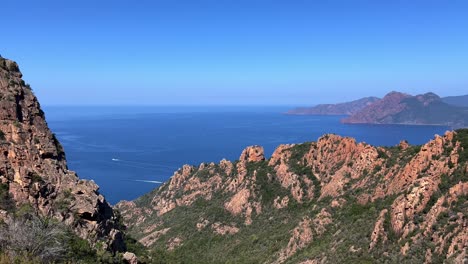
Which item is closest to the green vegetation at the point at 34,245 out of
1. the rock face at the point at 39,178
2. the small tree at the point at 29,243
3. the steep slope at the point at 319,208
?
the small tree at the point at 29,243

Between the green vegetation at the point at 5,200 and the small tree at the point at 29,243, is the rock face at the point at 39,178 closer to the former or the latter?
the green vegetation at the point at 5,200

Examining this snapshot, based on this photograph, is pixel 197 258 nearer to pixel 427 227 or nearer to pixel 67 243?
pixel 427 227

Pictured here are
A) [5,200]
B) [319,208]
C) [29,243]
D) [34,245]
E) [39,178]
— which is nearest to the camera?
[29,243]

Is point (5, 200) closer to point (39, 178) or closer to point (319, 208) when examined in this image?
point (39, 178)

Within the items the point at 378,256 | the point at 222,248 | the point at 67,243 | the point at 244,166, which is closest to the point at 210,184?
the point at 244,166

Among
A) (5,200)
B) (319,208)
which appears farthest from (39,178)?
(319,208)
